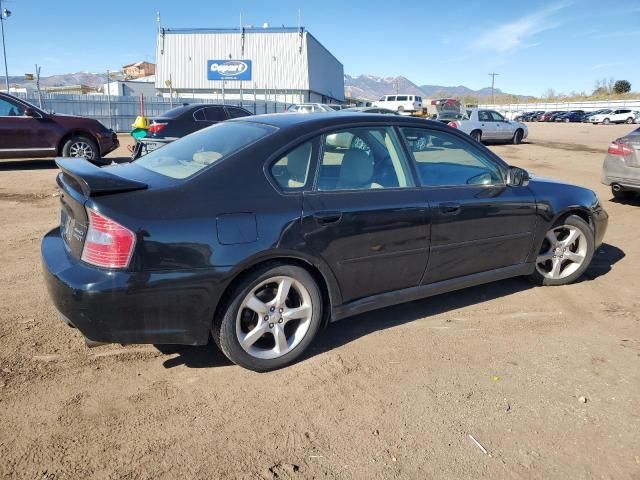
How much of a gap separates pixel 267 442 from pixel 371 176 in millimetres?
1864

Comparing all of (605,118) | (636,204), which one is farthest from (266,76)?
(636,204)

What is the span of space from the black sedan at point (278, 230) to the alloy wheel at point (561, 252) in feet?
1.25

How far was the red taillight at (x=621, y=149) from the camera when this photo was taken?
7.99 m

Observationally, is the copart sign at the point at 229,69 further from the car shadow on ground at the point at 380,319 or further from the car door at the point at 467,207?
the car door at the point at 467,207

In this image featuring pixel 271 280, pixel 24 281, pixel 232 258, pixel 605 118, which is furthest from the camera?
pixel 605 118

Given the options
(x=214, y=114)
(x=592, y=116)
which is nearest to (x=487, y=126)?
(x=214, y=114)

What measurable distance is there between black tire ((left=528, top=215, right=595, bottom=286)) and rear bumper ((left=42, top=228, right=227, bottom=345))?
10.2 feet

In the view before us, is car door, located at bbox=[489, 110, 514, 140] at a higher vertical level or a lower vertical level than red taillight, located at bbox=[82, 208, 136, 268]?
higher

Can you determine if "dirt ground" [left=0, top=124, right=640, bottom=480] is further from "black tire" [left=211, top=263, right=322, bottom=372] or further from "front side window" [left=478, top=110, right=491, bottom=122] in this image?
"front side window" [left=478, top=110, right=491, bottom=122]

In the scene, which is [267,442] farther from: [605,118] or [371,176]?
[605,118]

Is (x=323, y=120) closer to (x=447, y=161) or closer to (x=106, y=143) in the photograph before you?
(x=447, y=161)

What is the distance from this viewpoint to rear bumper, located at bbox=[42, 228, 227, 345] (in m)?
2.67

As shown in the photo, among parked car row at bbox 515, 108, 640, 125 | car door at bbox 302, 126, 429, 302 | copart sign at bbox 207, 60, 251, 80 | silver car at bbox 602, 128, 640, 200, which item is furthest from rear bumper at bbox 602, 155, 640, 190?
parked car row at bbox 515, 108, 640, 125

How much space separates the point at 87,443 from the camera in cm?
248
